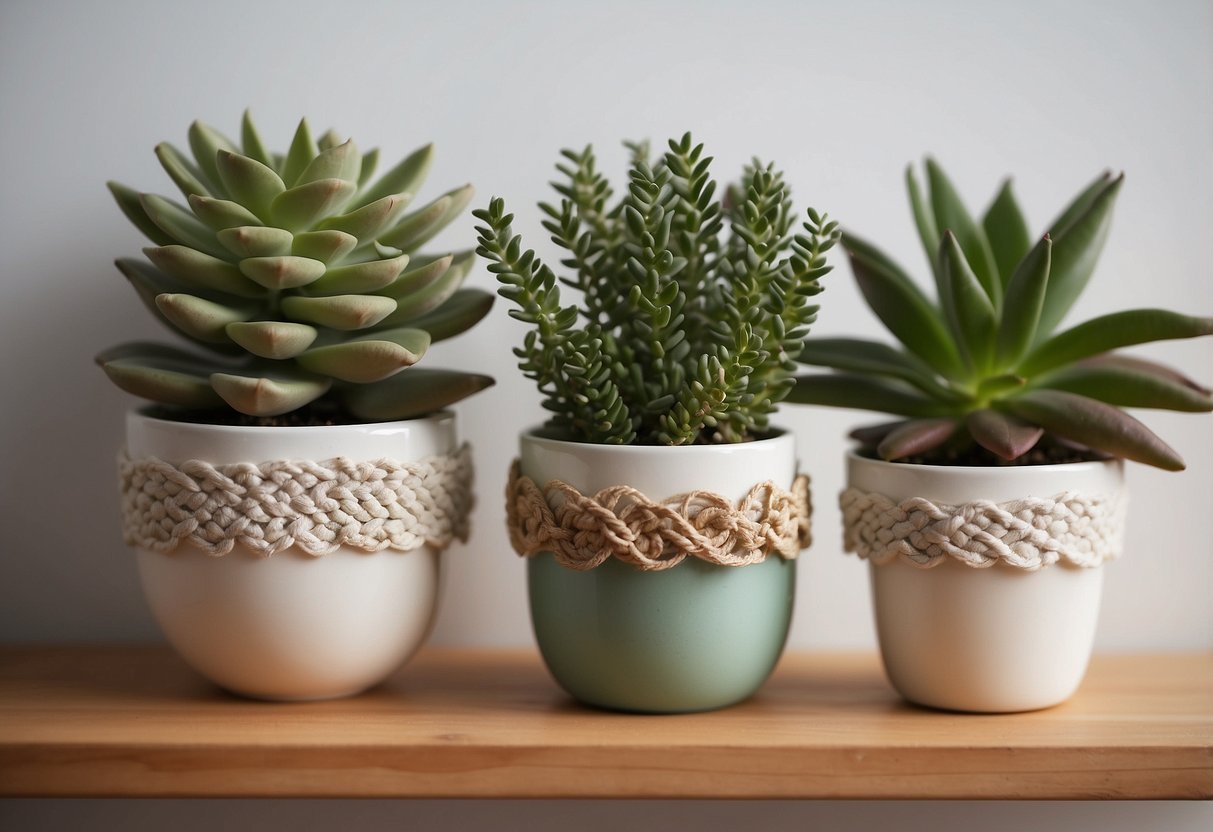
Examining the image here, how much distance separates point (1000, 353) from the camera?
57cm

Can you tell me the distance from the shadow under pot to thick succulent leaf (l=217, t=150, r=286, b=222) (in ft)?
0.60

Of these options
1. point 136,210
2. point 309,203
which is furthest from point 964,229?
point 136,210

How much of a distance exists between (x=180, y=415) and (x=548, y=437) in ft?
0.66

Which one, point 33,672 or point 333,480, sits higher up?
point 333,480

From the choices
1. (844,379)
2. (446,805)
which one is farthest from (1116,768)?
(446,805)

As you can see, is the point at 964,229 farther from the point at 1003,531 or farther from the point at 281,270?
the point at 281,270

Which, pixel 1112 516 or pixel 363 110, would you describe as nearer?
pixel 1112 516

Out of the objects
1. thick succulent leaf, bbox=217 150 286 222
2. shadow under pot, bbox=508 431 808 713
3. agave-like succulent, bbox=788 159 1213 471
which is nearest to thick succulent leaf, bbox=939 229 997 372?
agave-like succulent, bbox=788 159 1213 471

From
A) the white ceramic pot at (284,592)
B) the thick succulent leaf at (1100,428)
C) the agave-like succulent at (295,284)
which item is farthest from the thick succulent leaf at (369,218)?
the thick succulent leaf at (1100,428)

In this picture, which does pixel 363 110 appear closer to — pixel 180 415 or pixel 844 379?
pixel 180 415

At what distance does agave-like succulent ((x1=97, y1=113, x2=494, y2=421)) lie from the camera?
53 centimetres

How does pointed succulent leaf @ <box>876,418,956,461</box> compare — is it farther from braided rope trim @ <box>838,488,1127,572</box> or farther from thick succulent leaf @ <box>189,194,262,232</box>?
thick succulent leaf @ <box>189,194,262,232</box>

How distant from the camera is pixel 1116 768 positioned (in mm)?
511

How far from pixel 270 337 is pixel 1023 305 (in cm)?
38
